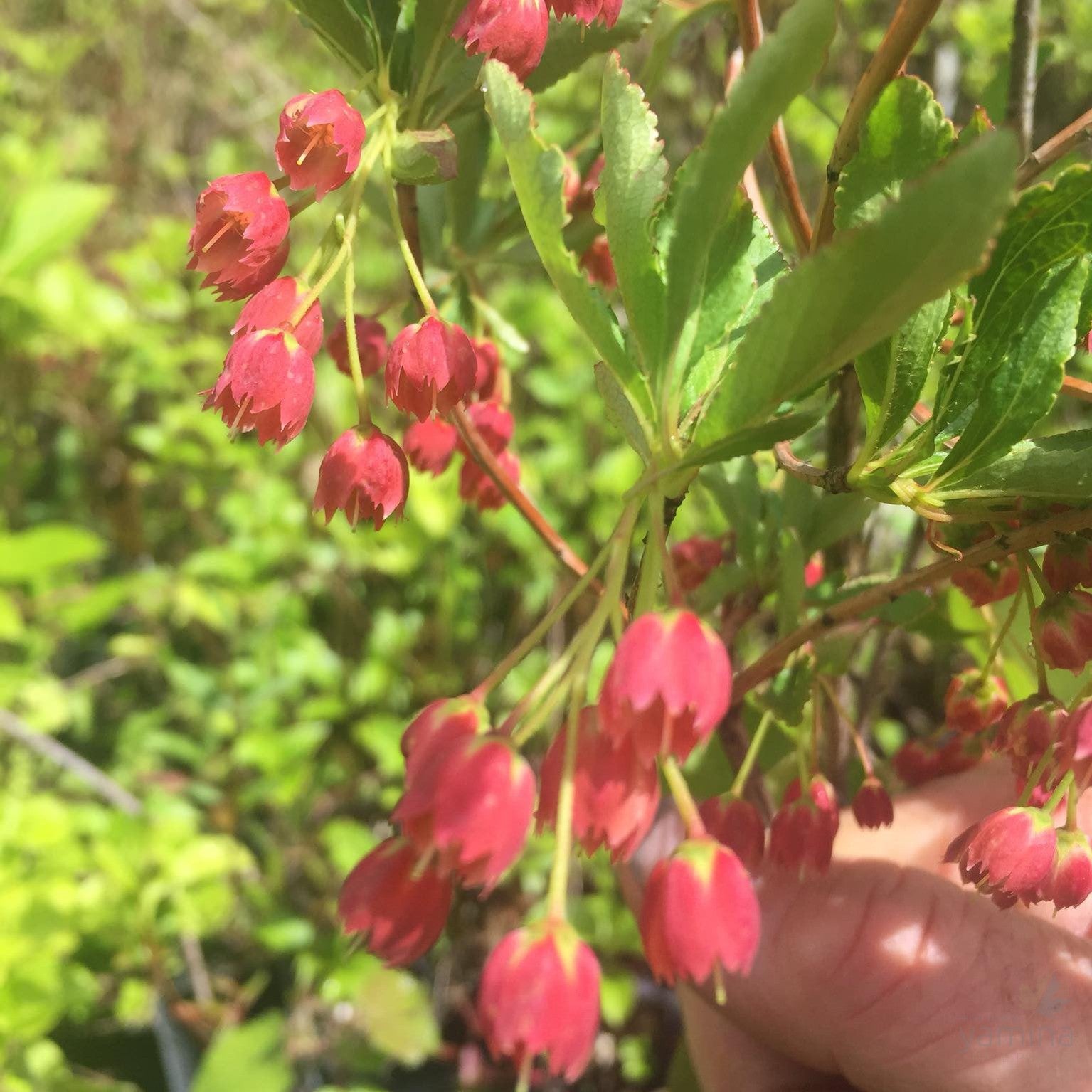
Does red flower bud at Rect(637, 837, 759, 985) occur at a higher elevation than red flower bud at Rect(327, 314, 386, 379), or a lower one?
lower

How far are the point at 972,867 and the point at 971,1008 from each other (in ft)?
0.91

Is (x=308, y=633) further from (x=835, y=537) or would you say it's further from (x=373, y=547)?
(x=835, y=537)

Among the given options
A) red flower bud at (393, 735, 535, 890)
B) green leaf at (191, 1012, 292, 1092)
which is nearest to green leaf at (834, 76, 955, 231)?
red flower bud at (393, 735, 535, 890)

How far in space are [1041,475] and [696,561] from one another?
40 centimetres

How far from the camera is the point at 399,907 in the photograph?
53 cm

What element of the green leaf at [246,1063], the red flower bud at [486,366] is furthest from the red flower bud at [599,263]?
the green leaf at [246,1063]

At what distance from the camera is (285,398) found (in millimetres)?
618

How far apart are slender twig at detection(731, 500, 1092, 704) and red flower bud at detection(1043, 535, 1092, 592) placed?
2cm

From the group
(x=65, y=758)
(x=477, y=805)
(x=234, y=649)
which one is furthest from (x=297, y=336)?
(x=234, y=649)

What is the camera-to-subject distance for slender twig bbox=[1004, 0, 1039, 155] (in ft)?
2.63

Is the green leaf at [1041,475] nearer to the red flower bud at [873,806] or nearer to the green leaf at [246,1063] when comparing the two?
the red flower bud at [873,806]

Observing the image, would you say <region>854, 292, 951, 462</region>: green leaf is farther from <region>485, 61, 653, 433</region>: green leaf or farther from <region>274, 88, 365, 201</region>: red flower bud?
<region>274, 88, 365, 201</region>: red flower bud

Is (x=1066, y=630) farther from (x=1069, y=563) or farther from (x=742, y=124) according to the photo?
(x=742, y=124)

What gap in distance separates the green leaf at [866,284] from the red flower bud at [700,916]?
0.74 ft
